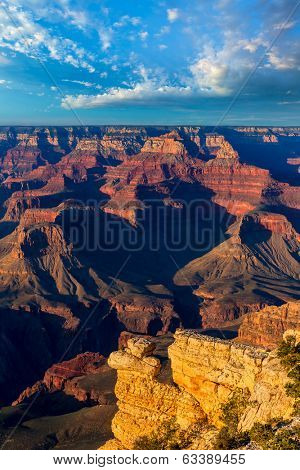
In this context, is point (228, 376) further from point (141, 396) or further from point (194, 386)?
point (141, 396)

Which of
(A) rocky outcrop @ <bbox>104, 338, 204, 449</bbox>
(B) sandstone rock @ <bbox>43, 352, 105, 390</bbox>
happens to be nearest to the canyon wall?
(A) rocky outcrop @ <bbox>104, 338, 204, 449</bbox>

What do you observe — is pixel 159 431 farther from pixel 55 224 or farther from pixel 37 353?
pixel 55 224

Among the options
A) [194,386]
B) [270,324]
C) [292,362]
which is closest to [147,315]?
[270,324]

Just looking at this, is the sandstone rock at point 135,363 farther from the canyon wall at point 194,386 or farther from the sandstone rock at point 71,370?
the sandstone rock at point 71,370

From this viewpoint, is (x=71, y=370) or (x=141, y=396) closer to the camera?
(x=141, y=396)

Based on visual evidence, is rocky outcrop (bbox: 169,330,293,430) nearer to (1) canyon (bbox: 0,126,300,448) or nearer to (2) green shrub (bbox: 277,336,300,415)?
(1) canyon (bbox: 0,126,300,448)

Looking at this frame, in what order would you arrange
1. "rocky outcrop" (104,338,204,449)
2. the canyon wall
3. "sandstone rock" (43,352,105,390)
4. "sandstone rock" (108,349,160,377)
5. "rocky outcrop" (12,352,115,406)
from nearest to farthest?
1. the canyon wall
2. "rocky outcrop" (104,338,204,449)
3. "sandstone rock" (108,349,160,377)
4. "rocky outcrop" (12,352,115,406)
5. "sandstone rock" (43,352,105,390)

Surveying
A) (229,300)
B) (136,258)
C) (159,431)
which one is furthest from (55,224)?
(159,431)

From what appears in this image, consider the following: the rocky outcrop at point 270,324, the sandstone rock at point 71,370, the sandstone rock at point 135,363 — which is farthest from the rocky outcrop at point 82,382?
the sandstone rock at point 135,363
